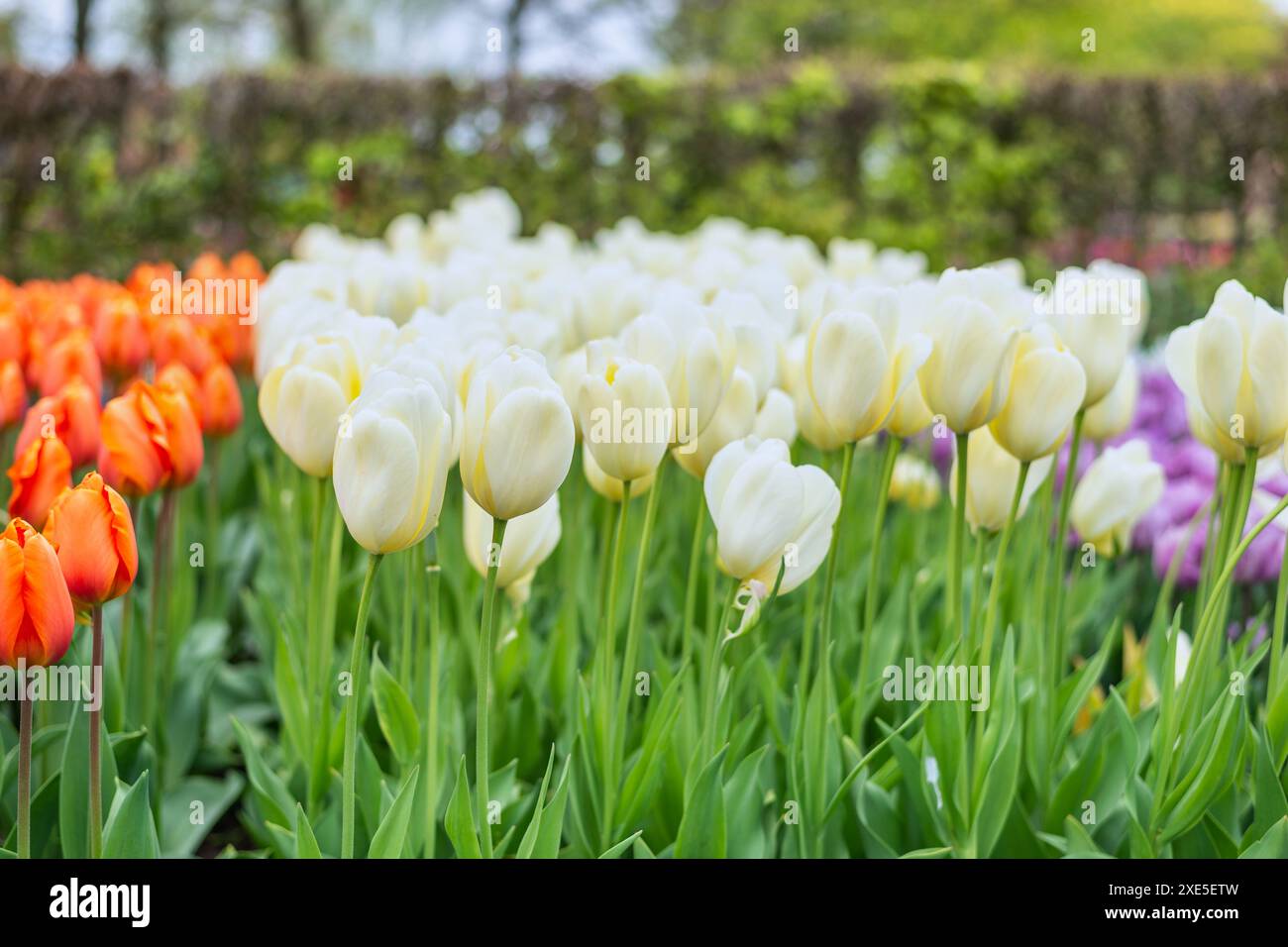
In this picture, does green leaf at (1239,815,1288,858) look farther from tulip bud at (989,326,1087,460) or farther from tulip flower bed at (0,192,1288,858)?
tulip bud at (989,326,1087,460)

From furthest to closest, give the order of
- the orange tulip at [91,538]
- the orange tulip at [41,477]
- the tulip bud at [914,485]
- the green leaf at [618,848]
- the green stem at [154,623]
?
the tulip bud at [914,485]
the green stem at [154,623]
the orange tulip at [41,477]
the green leaf at [618,848]
the orange tulip at [91,538]

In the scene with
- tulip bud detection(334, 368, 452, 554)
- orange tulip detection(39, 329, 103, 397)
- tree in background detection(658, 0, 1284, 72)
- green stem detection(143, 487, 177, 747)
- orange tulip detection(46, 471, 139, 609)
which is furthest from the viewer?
tree in background detection(658, 0, 1284, 72)

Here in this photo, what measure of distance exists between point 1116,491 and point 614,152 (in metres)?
6.73

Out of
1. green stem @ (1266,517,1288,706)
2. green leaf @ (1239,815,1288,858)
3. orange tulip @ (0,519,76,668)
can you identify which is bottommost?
green leaf @ (1239,815,1288,858)

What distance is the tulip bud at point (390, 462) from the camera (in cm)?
130

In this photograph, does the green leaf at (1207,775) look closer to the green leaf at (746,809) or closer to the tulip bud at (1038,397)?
the tulip bud at (1038,397)

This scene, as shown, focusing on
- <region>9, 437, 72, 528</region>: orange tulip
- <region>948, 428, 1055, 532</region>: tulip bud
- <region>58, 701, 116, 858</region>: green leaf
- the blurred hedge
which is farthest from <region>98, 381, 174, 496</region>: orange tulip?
the blurred hedge

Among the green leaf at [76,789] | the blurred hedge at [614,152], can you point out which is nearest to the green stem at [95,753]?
the green leaf at [76,789]

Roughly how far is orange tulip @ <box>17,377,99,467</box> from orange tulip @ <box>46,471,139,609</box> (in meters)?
0.61

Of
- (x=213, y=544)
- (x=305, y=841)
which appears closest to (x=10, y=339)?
(x=213, y=544)

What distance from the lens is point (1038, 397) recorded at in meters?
1.66

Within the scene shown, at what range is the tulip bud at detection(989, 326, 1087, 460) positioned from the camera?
64.9 inches

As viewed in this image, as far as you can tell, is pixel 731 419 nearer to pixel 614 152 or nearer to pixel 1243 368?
pixel 1243 368
